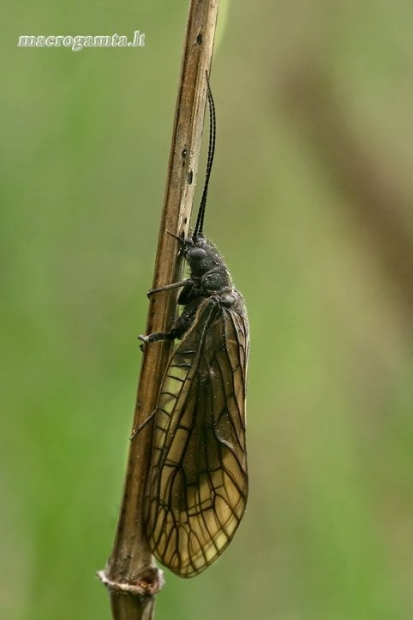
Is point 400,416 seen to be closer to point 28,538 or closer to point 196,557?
point 196,557

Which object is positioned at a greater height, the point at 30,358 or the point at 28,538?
the point at 30,358

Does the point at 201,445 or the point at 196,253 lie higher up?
the point at 196,253

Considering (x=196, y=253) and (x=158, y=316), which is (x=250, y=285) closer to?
(x=196, y=253)

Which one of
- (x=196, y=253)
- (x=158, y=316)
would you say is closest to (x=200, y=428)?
(x=158, y=316)

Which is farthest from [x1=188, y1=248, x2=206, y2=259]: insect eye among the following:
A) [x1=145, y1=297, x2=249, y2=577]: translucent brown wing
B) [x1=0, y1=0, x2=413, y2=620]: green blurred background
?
[x1=0, y1=0, x2=413, y2=620]: green blurred background

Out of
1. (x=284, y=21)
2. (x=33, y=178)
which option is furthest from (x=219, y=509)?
(x=284, y=21)

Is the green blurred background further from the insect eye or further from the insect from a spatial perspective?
the insect eye

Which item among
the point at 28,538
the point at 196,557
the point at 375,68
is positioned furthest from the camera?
the point at 375,68
